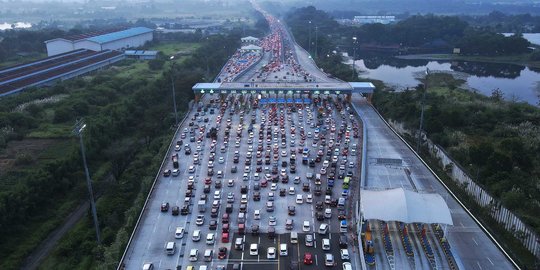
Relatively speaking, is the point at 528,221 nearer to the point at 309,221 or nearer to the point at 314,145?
the point at 309,221

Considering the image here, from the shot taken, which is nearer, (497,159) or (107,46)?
(497,159)

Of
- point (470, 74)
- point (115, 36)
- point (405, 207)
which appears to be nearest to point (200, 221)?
point (405, 207)

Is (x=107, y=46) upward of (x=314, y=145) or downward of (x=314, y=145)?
upward

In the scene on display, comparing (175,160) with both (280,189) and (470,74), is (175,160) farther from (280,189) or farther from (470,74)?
(470,74)

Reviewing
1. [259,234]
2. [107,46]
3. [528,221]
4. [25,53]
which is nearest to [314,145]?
[259,234]

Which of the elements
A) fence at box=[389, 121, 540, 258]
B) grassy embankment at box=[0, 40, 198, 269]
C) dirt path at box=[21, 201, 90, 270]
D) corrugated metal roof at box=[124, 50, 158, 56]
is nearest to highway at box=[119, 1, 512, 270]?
fence at box=[389, 121, 540, 258]
